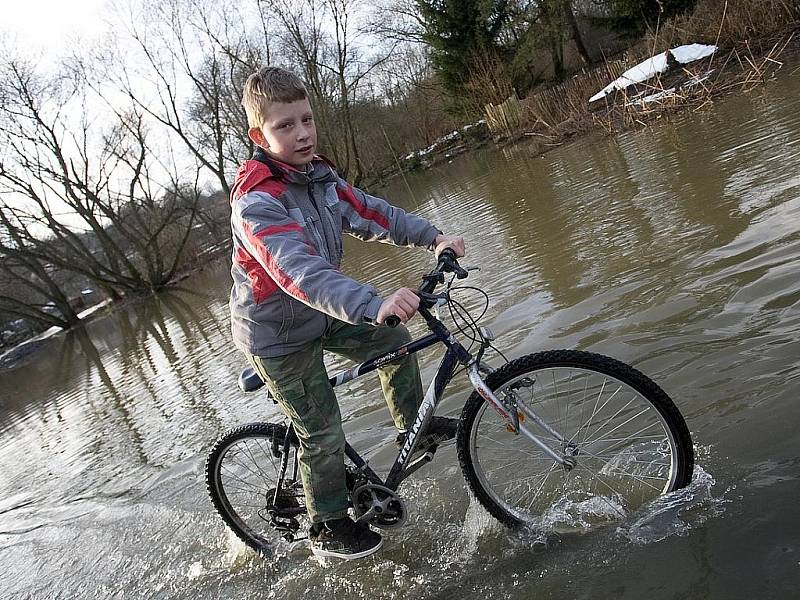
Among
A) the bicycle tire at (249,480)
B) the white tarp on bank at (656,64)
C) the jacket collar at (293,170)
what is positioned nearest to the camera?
the jacket collar at (293,170)

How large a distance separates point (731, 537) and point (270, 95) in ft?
7.92

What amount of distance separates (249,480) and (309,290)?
1.77 m

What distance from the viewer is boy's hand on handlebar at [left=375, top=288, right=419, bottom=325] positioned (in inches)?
89.2

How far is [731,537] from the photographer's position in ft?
7.53

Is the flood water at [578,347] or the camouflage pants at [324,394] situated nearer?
the flood water at [578,347]

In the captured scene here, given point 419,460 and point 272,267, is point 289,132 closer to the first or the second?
point 272,267

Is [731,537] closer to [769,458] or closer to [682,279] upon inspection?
[769,458]

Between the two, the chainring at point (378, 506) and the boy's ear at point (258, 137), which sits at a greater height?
the boy's ear at point (258, 137)

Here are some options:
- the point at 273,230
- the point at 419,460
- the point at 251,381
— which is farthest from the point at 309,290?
the point at 419,460

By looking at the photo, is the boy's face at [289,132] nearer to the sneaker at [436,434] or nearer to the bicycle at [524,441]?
the bicycle at [524,441]

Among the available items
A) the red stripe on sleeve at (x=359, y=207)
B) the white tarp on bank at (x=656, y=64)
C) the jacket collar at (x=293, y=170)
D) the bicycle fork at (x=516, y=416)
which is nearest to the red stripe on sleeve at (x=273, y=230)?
the jacket collar at (x=293, y=170)

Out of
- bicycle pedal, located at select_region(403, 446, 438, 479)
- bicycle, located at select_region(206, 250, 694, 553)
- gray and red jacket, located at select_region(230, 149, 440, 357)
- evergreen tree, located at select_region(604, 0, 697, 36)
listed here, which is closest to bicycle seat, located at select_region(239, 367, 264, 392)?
bicycle, located at select_region(206, 250, 694, 553)

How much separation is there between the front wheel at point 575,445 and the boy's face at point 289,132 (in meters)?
1.22

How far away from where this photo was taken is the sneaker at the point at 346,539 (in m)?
2.99
